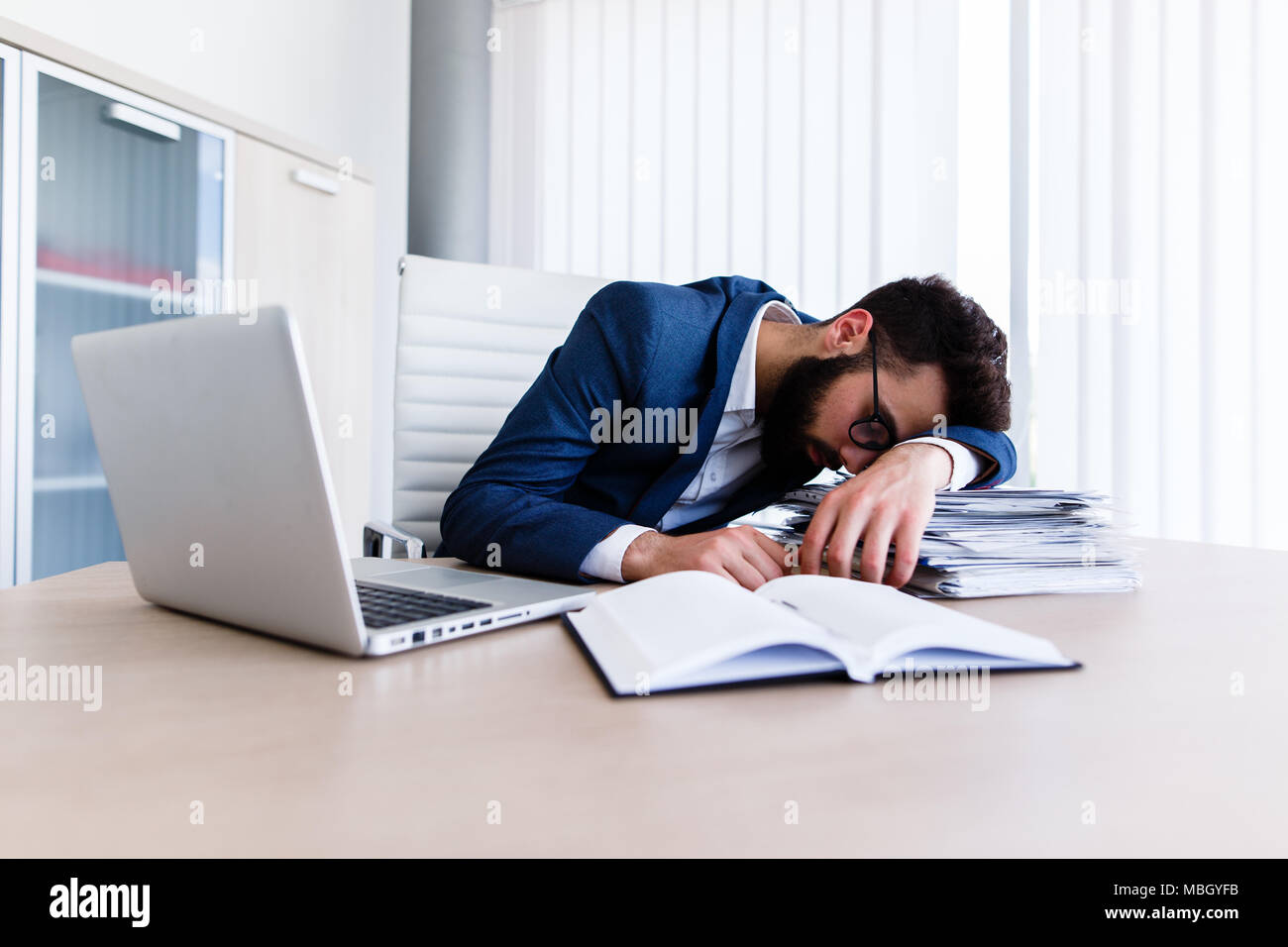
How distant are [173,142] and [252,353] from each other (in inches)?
72.3

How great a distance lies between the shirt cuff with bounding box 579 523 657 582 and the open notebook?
11.4 inches

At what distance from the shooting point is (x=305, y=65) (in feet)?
9.51

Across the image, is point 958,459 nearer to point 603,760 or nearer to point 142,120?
point 603,760

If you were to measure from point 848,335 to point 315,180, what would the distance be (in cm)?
167

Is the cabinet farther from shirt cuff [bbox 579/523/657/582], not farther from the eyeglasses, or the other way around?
the eyeglasses

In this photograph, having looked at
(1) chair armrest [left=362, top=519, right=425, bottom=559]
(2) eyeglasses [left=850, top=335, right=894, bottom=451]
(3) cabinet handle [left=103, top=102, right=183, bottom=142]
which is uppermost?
(3) cabinet handle [left=103, top=102, right=183, bottom=142]

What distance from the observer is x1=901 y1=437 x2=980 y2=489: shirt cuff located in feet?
3.53

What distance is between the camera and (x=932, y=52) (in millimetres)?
2529

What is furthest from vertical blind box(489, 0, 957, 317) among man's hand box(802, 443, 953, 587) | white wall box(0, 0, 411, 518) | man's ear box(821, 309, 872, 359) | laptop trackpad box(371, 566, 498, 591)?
laptop trackpad box(371, 566, 498, 591)

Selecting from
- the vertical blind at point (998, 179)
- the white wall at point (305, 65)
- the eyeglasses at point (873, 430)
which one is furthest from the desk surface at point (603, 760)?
the white wall at point (305, 65)
